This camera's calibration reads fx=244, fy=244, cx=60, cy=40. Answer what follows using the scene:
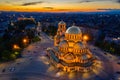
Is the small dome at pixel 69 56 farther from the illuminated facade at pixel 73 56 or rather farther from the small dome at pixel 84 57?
the small dome at pixel 84 57

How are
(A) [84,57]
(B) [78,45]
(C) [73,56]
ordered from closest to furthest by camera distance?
(A) [84,57] → (C) [73,56] → (B) [78,45]

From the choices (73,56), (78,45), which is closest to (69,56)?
(73,56)

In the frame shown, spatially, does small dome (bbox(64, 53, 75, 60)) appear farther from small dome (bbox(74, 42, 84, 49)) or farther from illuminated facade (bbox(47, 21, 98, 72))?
small dome (bbox(74, 42, 84, 49))

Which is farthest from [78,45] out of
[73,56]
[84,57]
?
[84,57]

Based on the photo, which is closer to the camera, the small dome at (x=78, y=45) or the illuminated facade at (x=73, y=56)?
the illuminated facade at (x=73, y=56)

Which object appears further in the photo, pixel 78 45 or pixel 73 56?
pixel 78 45

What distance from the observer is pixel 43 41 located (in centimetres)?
4041

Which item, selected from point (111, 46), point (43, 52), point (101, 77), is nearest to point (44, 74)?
point (101, 77)

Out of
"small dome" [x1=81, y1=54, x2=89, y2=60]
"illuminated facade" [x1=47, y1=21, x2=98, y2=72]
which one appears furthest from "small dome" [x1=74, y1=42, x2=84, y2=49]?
"small dome" [x1=81, y1=54, x2=89, y2=60]

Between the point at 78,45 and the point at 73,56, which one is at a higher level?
the point at 78,45

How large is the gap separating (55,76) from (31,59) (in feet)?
21.7

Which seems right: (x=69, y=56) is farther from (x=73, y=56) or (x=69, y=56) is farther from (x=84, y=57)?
(x=84, y=57)

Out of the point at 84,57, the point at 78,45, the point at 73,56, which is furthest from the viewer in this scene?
the point at 78,45

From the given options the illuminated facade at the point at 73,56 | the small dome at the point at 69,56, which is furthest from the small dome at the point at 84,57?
the small dome at the point at 69,56
